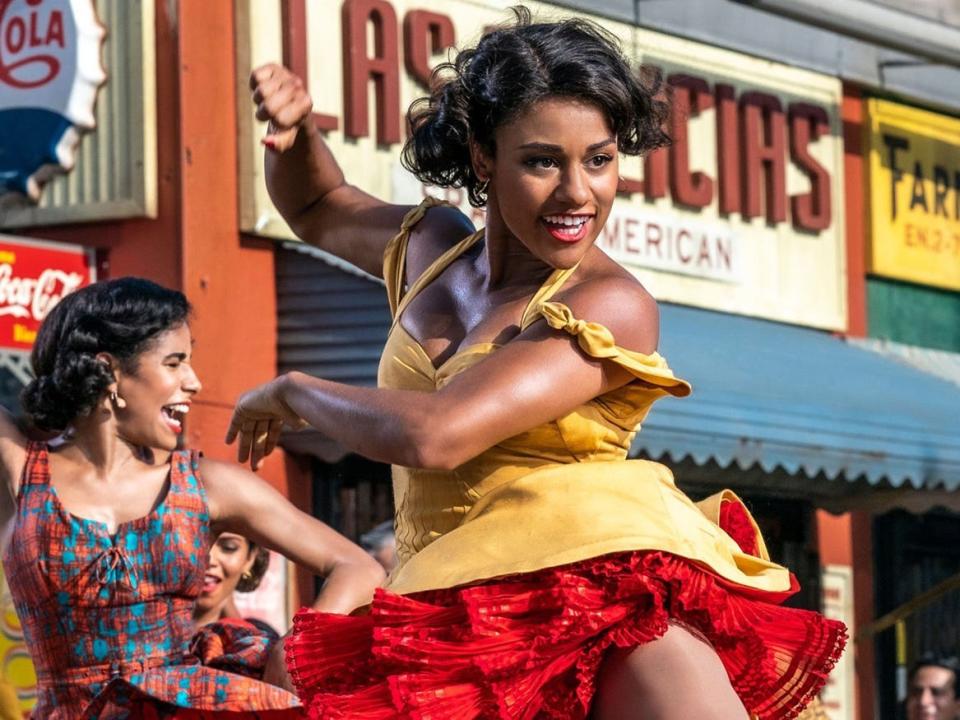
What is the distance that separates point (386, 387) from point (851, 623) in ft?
33.5

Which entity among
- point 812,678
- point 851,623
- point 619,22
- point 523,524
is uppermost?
point 619,22

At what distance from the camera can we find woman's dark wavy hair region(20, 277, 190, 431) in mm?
4770

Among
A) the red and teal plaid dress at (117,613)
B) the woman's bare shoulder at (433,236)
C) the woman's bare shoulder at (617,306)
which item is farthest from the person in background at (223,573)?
the woman's bare shoulder at (617,306)

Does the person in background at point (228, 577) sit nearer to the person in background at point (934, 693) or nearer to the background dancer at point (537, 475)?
the background dancer at point (537, 475)

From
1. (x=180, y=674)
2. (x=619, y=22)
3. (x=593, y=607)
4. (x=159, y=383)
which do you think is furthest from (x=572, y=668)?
(x=619, y=22)

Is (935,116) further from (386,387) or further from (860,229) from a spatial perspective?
(386,387)

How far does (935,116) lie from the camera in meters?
14.1

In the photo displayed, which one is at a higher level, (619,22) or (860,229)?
(619,22)

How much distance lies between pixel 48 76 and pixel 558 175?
683 cm

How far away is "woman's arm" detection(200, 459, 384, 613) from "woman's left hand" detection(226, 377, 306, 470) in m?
1.20

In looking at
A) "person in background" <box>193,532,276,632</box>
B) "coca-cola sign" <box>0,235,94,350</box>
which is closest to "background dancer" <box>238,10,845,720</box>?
"person in background" <box>193,532,276,632</box>

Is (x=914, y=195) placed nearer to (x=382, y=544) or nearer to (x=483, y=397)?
(x=382, y=544)

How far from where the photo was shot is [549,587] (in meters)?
3.28

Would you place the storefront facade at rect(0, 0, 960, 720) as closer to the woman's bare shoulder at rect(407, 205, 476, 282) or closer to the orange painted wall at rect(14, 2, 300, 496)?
the orange painted wall at rect(14, 2, 300, 496)
